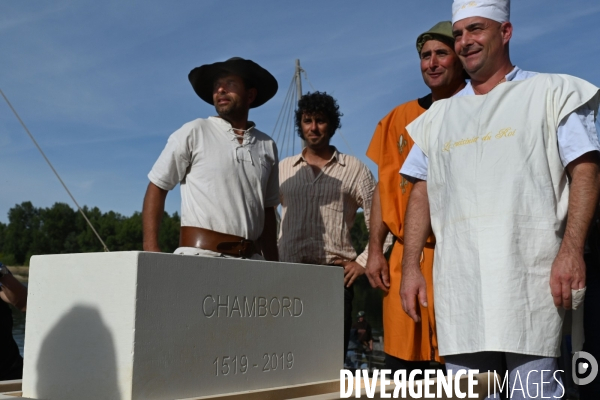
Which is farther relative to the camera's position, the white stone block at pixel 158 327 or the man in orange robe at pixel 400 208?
the man in orange robe at pixel 400 208

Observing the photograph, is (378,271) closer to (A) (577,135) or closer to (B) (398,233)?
(B) (398,233)

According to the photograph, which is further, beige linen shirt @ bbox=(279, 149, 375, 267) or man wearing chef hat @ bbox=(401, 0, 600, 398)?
beige linen shirt @ bbox=(279, 149, 375, 267)

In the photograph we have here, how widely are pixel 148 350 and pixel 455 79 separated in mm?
2297

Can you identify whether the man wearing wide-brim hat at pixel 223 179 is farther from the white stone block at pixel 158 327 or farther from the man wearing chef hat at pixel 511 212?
the man wearing chef hat at pixel 511 212

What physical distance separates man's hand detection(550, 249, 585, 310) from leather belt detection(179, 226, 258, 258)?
1.52 meters

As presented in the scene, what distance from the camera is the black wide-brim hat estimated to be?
3.96 m

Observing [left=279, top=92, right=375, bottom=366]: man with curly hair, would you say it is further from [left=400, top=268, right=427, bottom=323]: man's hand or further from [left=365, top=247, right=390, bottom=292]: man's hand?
[left=400, top=268, right=427, bottom=323]: man's hand

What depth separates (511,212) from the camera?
255 cm

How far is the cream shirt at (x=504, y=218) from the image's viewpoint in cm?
250

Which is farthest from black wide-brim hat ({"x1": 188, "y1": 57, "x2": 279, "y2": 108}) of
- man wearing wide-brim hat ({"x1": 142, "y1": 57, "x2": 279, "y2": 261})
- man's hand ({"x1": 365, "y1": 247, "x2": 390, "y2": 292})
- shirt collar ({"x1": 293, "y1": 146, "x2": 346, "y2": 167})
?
man's hand ({"x1": 365, "y1": 247, "x2": 390, "y2": 292})

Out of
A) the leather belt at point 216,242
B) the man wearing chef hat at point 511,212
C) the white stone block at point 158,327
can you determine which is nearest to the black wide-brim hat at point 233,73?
the leather belt at point 216,242

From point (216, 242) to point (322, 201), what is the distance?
1337 millimetres

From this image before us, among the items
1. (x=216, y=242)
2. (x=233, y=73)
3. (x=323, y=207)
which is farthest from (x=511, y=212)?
(x=323, y=207)

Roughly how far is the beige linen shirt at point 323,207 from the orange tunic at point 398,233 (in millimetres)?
710
